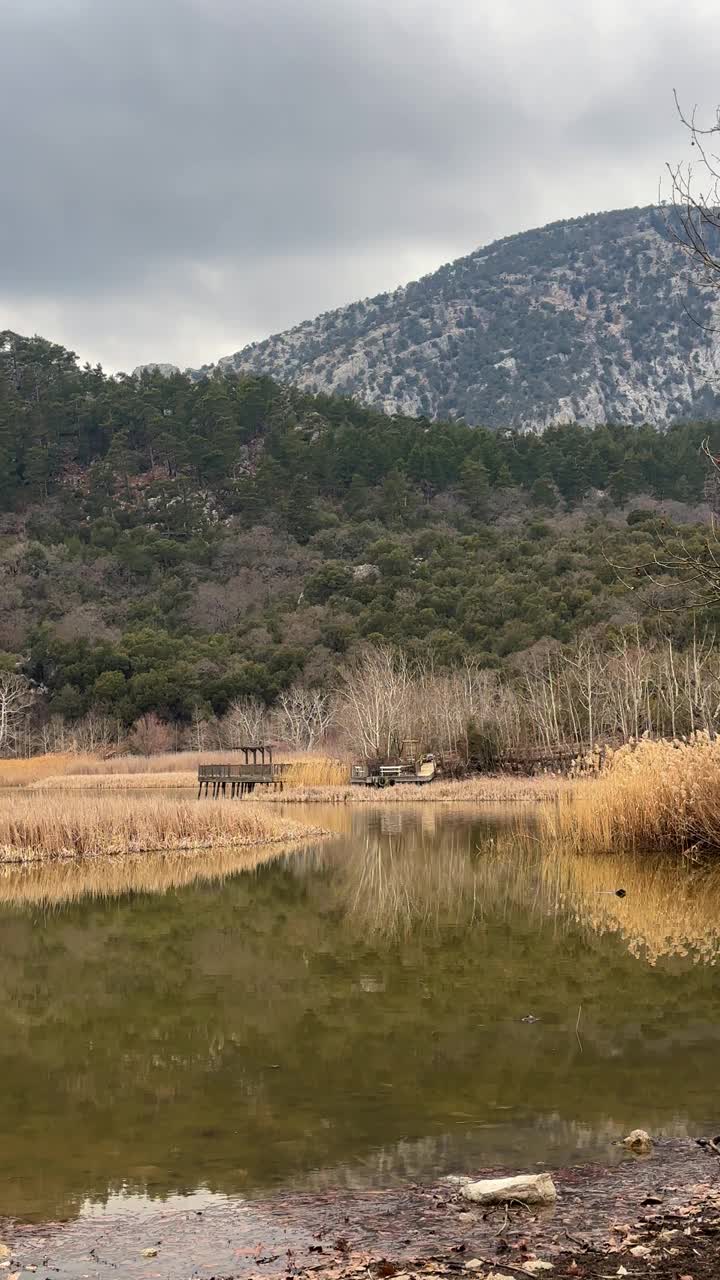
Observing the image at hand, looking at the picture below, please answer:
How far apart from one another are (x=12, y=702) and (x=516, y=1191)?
194 ft

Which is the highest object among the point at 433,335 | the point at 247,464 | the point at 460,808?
the point at 433,335

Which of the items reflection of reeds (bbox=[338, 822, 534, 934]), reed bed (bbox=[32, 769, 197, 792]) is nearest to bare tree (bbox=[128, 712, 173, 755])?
reed bed (bbox=[32, 769, 197, 792])

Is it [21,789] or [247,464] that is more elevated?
[247,464]

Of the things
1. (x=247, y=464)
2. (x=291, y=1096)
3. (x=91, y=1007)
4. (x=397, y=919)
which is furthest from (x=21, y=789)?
(x=247, y=464)

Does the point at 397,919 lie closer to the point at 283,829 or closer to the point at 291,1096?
the point at 291,1096

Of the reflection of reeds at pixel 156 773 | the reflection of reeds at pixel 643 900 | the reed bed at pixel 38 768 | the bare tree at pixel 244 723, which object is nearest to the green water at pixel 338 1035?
the reflection of reeds at pixel 643 900

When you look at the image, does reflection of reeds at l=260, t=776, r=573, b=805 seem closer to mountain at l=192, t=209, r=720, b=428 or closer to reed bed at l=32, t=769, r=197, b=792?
reed bed at l=32, t=769, r=197, b=792

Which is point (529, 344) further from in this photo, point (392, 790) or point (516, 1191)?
point (516, 1191)

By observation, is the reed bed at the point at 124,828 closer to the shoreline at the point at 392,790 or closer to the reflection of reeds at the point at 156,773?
the shoreline at the point at 392,790

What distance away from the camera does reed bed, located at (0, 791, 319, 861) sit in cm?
2034

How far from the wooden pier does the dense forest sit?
21.1m

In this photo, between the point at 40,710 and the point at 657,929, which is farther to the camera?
the point at 40,710

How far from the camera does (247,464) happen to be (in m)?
92.0

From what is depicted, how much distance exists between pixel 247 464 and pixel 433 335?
306ft
